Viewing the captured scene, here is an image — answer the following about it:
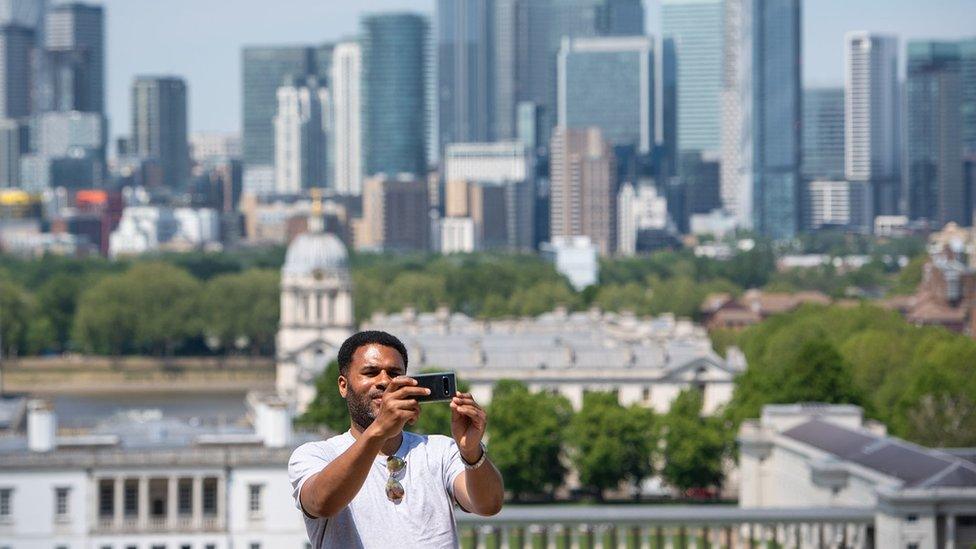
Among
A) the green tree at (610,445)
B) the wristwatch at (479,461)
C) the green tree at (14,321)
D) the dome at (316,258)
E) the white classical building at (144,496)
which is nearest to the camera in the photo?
the wristwatch at (479,461)

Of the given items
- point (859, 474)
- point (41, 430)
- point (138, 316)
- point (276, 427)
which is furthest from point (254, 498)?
point (138, 316)

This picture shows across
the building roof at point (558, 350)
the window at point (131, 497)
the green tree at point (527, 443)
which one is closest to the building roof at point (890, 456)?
the green tree at point (527, 443)

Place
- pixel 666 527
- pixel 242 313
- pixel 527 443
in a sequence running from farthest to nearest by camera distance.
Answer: pixel 242 313 < pixel 527 443 < pixel 666 527

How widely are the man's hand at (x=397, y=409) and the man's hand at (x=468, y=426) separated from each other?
0.41 ft

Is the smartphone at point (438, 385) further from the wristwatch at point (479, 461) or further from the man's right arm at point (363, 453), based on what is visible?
the wristwatch at point (479, 461)

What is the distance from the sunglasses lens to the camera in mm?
8930

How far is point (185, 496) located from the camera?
38.2m

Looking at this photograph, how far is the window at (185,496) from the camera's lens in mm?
38219

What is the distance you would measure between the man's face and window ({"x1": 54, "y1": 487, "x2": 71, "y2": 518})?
29.0m

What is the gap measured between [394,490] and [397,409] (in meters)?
0.39

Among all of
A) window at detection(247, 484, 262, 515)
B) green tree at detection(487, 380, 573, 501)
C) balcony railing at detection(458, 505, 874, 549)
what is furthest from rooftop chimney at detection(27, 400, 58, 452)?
green tree at detection(487, 380, 573, 501)

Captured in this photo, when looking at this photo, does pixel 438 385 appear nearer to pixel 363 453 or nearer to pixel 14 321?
pixel 363 453

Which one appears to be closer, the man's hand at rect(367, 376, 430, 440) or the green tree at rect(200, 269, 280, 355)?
the man's hand at rect(367, 376, 430, 440)

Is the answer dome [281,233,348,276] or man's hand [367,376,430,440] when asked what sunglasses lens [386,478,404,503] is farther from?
dome [281,233,348,276]
